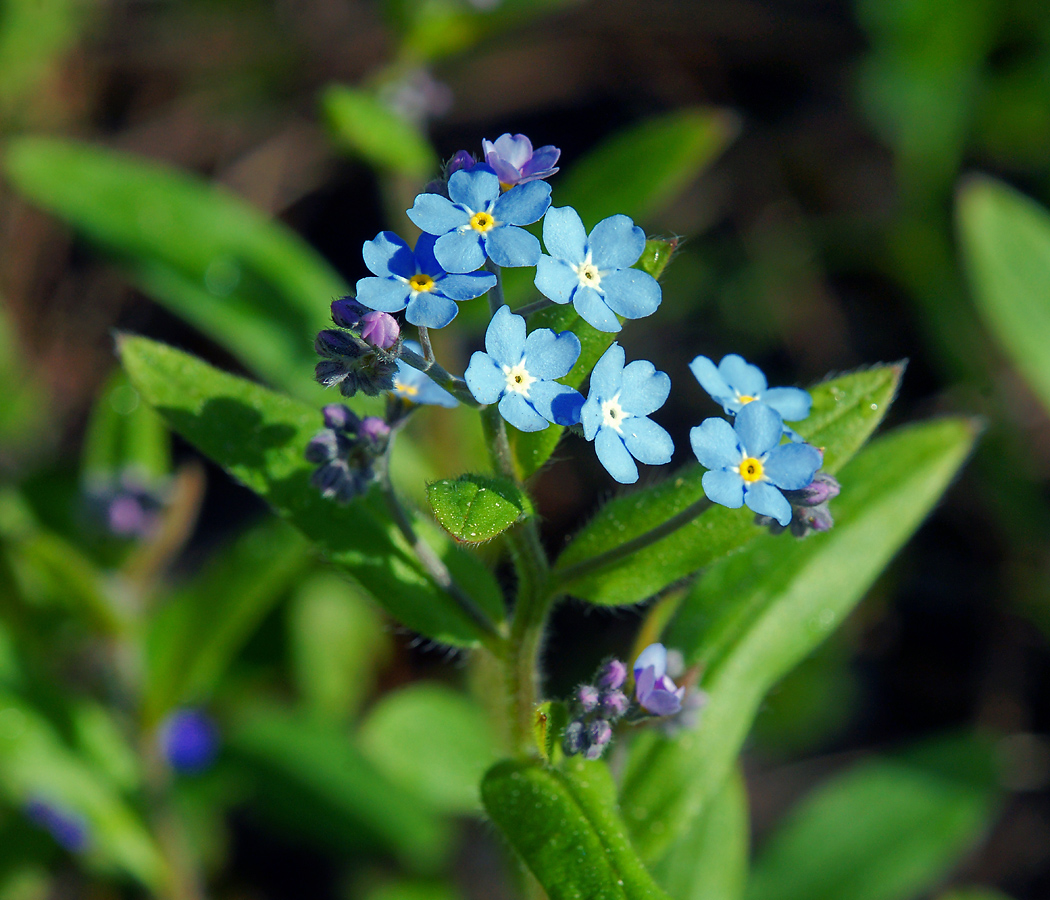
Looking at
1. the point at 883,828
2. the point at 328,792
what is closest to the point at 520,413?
the point at 328,792

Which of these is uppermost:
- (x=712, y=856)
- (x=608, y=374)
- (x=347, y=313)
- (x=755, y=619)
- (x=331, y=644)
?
(x=347, y=313)

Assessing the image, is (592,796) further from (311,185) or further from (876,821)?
(311,185)

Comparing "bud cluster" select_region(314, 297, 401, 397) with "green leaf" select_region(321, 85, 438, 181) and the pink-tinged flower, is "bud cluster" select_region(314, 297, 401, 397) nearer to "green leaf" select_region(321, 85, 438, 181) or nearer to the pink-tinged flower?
the pink-tinged flower

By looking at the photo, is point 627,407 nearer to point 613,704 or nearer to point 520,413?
point 520,413

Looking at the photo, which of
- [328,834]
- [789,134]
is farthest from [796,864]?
[789,134]

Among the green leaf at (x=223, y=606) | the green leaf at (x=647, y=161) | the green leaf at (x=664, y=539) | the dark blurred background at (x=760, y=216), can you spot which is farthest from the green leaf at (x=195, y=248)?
the green leaf at (x=664, y=539)

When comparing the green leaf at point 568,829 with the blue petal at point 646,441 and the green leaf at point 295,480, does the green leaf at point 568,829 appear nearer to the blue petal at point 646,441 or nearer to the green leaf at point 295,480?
the green leaf at point 295,480
